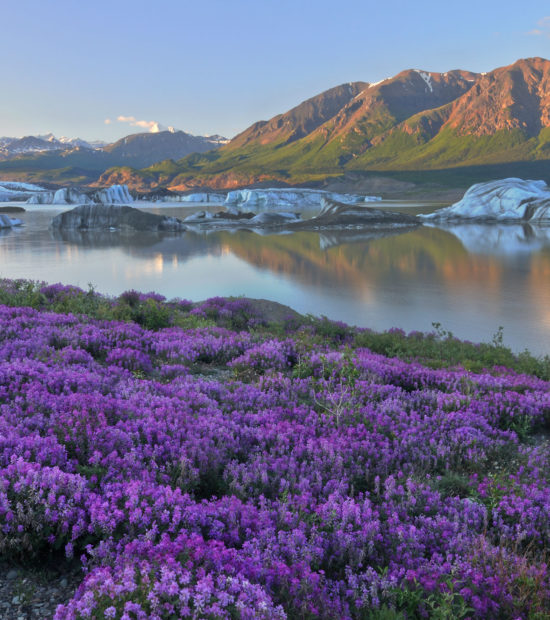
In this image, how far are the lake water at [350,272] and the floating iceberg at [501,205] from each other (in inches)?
591

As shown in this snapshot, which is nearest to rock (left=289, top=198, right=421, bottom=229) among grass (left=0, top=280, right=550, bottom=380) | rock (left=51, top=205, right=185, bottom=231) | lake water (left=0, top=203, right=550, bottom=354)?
lake water (left=0, top=203, right=550, bottom=354)

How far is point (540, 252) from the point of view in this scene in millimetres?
33000

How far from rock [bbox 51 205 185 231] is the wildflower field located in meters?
50.1

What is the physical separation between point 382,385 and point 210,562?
472 centimetres

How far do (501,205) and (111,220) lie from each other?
50839 mm

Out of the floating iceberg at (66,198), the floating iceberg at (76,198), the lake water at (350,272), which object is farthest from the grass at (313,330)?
the floating iceberg at (66,198)

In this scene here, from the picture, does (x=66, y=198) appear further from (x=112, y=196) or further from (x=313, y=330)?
(x=313, y=330)

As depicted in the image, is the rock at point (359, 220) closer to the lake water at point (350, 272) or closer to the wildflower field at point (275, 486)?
the lake water at point (350, 272)

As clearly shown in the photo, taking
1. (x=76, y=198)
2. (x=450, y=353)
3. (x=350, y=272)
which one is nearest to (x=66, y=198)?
(x=76, y=198)

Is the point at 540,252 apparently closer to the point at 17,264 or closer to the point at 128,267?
the point at 128,267

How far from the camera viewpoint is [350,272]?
26.0 metres

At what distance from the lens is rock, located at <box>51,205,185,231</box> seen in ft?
186

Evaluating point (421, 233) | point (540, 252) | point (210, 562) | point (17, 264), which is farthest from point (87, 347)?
point (421, 233)

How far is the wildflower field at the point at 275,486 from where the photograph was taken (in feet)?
10.9
